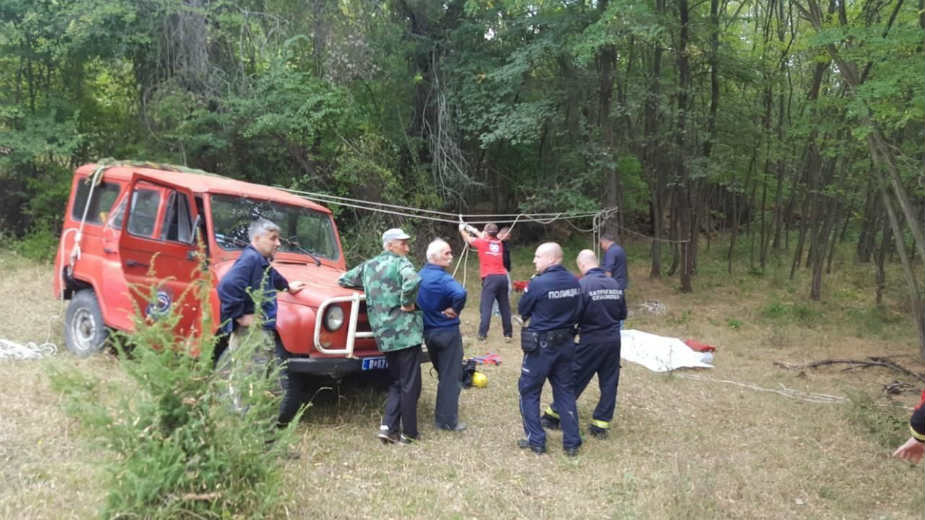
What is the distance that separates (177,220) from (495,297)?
15.6ft

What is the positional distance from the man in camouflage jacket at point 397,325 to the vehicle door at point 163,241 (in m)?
1.59

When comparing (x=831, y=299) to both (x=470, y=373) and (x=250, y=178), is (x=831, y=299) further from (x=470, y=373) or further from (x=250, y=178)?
(x=250, y=178)

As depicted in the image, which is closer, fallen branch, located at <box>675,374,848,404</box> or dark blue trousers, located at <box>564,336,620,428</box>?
dark blue trousers, located at <box>564,336,620,428</box>

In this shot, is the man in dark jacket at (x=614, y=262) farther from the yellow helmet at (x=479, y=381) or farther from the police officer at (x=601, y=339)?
the police officer at (x=601, y=339)

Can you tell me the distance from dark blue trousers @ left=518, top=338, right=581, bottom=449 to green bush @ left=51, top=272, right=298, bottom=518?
2.29 metres

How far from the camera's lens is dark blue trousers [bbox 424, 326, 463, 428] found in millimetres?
5141

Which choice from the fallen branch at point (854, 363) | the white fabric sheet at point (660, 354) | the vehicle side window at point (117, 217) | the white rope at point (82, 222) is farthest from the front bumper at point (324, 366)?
the fallen branch at point (854, 363)

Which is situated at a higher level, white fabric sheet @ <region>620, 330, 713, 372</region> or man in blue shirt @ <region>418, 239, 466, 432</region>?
man in blue shirt @ <region>418, 239, 466, 432</region>

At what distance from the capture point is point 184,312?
522 cm

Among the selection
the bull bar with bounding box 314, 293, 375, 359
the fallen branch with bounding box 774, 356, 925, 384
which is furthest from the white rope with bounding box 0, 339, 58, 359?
the fallen branch with bounding box 774, 356, 925, 384

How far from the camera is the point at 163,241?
17.8 ft

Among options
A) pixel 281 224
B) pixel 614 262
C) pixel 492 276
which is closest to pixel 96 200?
pixel 281 224

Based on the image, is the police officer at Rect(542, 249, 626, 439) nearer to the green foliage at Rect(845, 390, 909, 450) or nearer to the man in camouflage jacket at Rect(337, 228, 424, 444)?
the man in camouflage jacket at Rect(337, 228, 424, 444)

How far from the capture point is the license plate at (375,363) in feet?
15.6
